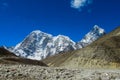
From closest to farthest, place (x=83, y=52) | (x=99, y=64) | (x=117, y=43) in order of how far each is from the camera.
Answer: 1. (x=99, y=64)
2. (x=83, y=52)
3. (x=117, y=43)

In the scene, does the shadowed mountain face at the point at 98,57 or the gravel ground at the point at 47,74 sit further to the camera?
the shadowed mountain face at the point at 98,57

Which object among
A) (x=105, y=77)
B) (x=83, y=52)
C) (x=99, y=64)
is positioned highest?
(x=83, y=52)

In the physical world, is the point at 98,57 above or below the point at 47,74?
above

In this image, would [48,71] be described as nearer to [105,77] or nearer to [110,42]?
[105,77]

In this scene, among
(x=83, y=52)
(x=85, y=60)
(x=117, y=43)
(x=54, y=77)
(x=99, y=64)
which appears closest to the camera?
(x=54, y=77)

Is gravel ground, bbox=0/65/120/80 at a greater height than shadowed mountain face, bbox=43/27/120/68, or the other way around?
shadowed mountain face, bbox=43/27/120/68

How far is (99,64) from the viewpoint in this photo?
124875 millimetres

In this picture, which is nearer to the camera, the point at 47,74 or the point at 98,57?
the point at 47,74

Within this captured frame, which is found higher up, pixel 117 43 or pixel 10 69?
pixel 117 43

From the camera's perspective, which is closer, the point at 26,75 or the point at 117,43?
the point at 26,75

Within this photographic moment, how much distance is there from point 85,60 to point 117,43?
2751cm

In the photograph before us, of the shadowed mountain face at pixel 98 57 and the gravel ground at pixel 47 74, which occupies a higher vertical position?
the shadowed mountain face at pixel 98 57

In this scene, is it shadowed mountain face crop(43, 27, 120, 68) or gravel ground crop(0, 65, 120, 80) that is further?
shadowed mountain face crop(43, 27, 120, 68)

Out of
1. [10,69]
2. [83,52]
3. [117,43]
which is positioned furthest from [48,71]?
[117,43]
